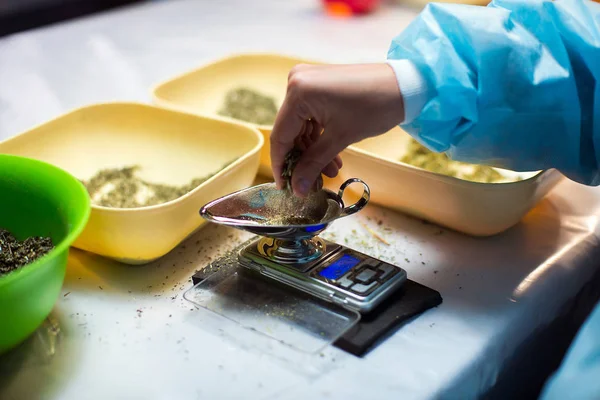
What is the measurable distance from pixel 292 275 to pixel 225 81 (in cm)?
59

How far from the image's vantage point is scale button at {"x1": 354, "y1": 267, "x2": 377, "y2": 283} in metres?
0.66

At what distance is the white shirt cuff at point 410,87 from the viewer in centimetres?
64

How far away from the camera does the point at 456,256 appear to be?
0.77 m

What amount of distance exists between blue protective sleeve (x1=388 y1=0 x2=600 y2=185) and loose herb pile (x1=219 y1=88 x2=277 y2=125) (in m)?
0.42

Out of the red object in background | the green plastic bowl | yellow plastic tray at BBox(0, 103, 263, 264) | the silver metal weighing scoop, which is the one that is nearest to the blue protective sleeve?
the silver metal weighing scoop

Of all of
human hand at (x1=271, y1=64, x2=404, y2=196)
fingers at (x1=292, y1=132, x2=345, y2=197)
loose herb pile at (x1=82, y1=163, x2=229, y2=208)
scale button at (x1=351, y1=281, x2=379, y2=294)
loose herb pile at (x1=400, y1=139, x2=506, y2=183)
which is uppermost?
human hand at (x1=271, y1=64, x2=404, y2=196)

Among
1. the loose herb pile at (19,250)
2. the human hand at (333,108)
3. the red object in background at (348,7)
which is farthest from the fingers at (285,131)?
the red object in background at (348,7)

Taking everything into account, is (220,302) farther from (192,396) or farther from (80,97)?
(80,97)

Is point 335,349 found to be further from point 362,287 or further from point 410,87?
point 410,87

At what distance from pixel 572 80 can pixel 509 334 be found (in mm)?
265

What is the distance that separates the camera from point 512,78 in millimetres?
646

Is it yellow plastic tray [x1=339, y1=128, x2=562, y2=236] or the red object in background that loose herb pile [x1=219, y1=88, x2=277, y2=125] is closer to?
yellow plastic tray [x1=339, y1=128, x2=562, y2=236]

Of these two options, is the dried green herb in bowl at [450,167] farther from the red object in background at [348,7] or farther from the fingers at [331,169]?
the red object in background at [348,7]

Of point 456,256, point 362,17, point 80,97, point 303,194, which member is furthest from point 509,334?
point 362,17
